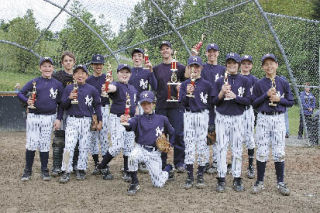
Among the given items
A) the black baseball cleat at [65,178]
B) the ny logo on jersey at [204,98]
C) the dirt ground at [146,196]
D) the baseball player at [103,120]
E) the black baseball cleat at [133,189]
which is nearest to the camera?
the dirt ground at [146,196]

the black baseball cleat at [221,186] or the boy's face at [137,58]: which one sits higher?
the boy's face at [137,58]

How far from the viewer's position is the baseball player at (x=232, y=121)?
4843 mm

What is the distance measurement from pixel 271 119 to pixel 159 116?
1470mm

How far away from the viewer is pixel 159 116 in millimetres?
5102

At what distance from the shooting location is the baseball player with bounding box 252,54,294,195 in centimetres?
475

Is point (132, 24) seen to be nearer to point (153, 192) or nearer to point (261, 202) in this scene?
point (153, 192)

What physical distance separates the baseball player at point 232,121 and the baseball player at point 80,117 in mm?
1768

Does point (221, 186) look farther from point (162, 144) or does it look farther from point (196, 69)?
point (196, 69)

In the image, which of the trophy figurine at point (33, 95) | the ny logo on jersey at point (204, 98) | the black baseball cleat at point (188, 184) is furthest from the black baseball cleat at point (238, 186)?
the trophy figurine at point (33, 95)

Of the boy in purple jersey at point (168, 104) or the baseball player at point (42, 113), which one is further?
the boy in purple jersey at point (168, 104)

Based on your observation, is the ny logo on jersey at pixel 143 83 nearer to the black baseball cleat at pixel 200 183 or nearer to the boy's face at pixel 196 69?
the boy's face at pixel 196 69

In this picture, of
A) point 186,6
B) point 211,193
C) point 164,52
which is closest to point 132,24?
point 186,6

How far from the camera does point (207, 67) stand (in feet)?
19.2

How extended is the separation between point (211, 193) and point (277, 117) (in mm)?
1285
